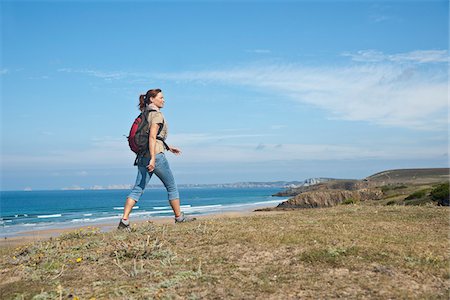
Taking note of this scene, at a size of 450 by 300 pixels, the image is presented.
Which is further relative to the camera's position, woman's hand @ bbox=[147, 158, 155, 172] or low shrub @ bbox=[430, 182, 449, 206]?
low shrub @ bbox=[430, 182, 449, 206]

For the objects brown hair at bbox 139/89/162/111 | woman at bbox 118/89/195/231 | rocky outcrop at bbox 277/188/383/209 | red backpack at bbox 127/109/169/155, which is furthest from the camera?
rocky outcrop at bbox 277/188/383/209

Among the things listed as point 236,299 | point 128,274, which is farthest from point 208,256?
point 236,299

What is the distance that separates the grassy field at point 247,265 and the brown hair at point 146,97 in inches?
A: 122

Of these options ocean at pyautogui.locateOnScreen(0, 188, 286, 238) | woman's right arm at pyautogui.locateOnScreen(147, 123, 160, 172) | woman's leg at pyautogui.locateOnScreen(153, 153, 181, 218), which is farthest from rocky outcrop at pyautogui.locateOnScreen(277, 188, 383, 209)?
woman's right arm at pyautogui.locateOnScreen(147, 123, 160, 172)

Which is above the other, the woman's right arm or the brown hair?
the brown hair

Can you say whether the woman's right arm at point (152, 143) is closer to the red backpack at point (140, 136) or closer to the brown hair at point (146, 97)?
the red backpack at point (140, 136)

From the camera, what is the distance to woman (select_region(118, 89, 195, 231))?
28.4ft

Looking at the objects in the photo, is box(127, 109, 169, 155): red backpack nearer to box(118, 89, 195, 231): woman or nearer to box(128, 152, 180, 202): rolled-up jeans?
box(118, 89, 195, 231): woman

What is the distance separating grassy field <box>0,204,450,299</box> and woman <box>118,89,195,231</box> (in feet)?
4.80

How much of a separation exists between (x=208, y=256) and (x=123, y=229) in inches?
136

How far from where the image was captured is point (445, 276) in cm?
455

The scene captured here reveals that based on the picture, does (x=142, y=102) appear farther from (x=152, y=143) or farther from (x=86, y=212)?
(x=86, y=212)

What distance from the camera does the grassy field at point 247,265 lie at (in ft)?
14.5

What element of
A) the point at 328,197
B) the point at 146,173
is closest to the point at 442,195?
the point at 146,173
